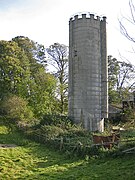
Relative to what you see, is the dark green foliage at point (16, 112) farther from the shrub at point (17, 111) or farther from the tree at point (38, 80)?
the tree at point (38, 80)

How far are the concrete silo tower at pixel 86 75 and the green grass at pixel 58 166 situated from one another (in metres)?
8.46

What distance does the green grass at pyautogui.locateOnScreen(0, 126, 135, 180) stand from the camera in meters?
13.8

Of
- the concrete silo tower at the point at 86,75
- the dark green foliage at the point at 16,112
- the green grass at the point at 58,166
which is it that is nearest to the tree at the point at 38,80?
the dark green foliage at the point at 16,112

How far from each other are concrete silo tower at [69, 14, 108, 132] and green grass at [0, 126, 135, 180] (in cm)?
846

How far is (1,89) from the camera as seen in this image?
35781 millimetres

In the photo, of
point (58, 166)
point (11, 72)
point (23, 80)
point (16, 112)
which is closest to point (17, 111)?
point (16, 112)

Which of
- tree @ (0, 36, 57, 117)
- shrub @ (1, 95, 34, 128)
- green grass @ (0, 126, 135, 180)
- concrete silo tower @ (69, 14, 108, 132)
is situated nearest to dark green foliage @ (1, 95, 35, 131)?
shrub @ (1, 95, 34, 128)

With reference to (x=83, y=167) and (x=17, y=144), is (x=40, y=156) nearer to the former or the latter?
(x=83, y=167)

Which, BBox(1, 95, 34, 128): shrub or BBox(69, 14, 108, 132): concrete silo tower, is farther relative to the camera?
BBox(1, 95, 34, 128): shrub

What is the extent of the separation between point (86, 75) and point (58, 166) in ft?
45.8

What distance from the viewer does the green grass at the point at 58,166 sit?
13820mm

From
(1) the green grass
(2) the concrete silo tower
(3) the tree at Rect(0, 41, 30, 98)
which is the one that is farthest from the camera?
(3) the tree at Rect(0, 41, 30, 98)

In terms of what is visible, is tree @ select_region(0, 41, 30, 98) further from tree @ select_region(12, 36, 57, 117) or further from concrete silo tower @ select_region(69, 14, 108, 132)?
concrete silo tower @ select_region(69, 14, 108, 132)

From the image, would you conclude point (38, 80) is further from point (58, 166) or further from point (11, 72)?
point (58, 166)
